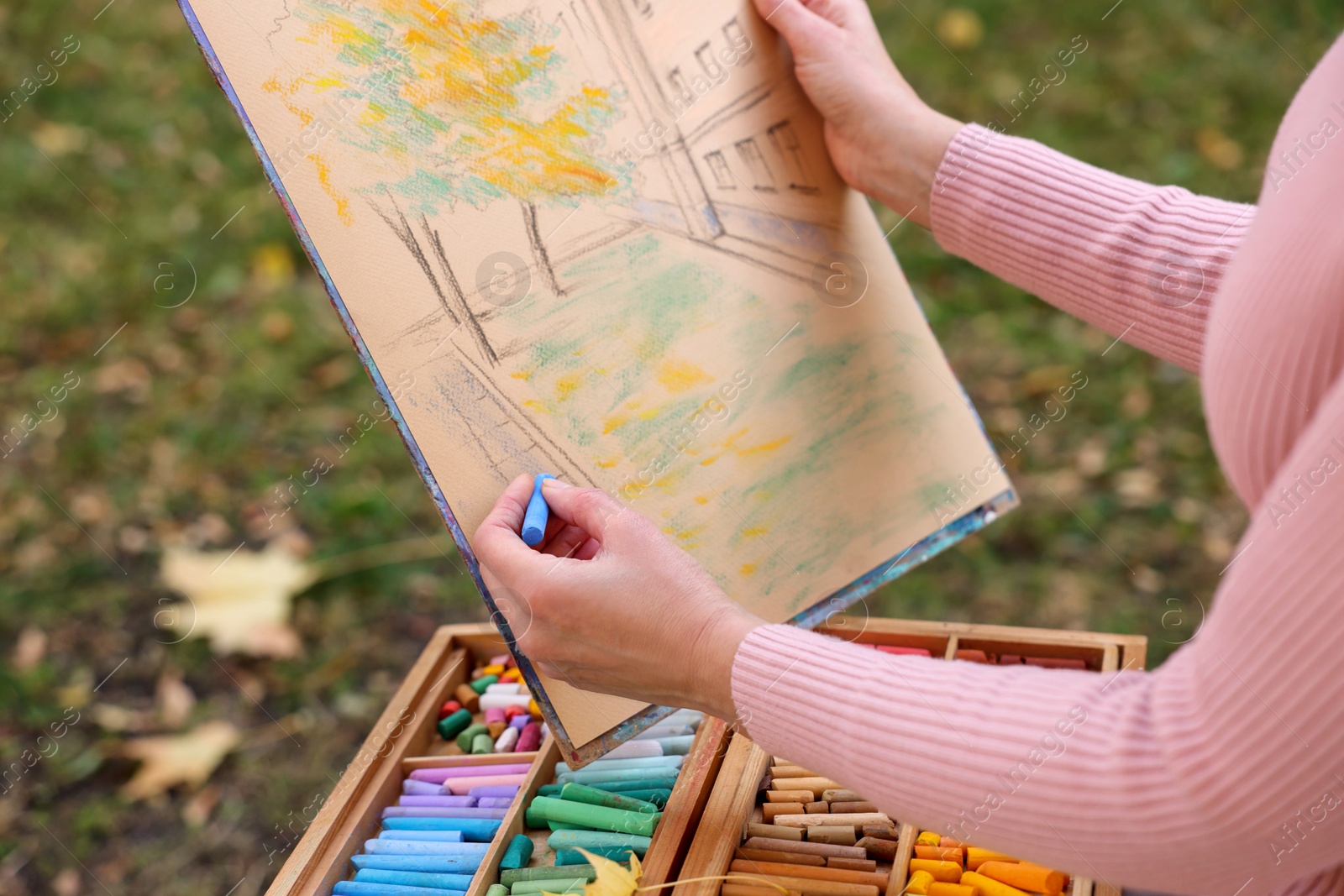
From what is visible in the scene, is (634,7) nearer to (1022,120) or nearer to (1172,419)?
(1172,419)

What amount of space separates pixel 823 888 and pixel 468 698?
59 cm

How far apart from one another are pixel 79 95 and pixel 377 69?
130 inches

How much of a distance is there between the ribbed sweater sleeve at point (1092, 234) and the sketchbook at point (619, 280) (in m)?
0.15

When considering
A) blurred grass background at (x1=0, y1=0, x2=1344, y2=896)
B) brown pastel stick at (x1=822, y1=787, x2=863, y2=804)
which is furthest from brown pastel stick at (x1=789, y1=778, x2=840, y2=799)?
blurred grass background at (x1=0, y1=0, x2=1344, y2=896)

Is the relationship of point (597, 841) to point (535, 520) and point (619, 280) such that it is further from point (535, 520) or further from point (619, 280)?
point (619, 280)

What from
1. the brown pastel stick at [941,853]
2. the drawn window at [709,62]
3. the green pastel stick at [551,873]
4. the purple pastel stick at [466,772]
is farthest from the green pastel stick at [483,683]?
the drawn window at [709,62]

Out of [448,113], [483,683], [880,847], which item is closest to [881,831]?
[880,847]

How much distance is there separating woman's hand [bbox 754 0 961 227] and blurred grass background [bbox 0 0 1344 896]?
51.0 inches

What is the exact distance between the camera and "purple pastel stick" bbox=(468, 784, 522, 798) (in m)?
1.33

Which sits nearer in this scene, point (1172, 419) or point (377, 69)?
point (377, 69)

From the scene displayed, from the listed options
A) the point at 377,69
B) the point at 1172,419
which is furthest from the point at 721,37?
the point at 1172,419

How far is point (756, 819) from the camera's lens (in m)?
1.27

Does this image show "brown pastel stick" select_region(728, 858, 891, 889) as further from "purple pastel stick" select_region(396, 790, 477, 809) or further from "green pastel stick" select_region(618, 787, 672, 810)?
"purple pastel stick" select_region(396, 790, 477, 809)

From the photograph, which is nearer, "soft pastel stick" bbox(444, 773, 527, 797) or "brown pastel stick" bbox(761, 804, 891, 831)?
"brown pastel stick" bbox(761, 804, 891, 831)
